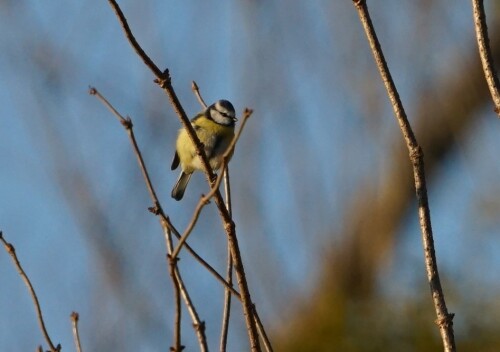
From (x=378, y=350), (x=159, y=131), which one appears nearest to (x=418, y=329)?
(x=378, y=350)

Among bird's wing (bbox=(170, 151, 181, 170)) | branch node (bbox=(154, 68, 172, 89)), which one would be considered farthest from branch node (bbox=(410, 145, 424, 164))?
bird's wing (bbox=(170, 151, 181, 170))

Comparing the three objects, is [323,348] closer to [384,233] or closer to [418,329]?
[418,329]

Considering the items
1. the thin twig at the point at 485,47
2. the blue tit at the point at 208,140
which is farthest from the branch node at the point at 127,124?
the blue tit at the point at 208,140

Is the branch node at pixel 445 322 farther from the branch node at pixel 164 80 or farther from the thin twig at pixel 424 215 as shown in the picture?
the branch node at pixel 164 80

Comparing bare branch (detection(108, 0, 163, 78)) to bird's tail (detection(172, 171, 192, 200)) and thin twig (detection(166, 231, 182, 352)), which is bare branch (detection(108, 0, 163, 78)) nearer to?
thin twig (detection(166, 231, 182, 352))

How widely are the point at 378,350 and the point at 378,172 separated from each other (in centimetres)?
115

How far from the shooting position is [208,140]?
117 inches

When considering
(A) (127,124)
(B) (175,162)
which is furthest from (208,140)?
(A) (127,124)

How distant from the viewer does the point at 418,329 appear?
11.7ft

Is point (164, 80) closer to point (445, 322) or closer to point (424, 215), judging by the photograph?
point (424, 215)

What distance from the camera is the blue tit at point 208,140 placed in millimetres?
2965

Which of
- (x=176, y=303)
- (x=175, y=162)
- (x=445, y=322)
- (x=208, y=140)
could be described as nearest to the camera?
(x=176, y=303)

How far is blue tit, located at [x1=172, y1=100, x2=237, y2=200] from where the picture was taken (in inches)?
117

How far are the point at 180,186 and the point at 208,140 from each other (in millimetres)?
238
